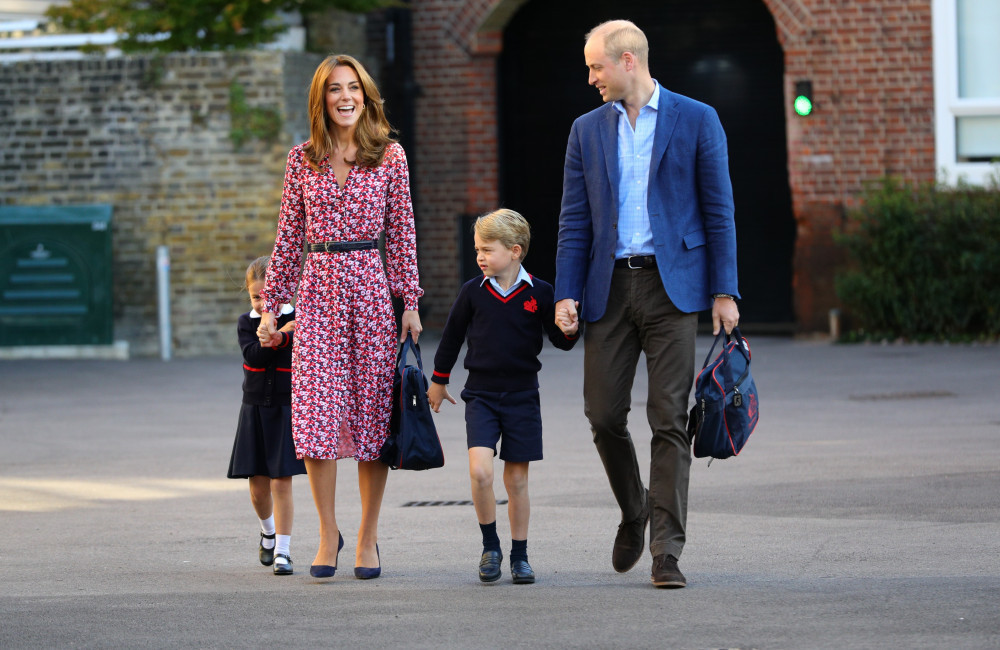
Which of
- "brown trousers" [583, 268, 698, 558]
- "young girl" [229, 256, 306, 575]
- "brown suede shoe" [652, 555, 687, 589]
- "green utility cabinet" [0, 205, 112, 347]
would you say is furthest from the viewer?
"green utility cabinet" [0, 205, 112, 347]

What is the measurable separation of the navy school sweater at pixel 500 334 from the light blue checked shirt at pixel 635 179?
1.27 ft

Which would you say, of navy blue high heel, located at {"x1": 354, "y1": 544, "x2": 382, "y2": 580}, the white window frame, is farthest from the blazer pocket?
the white window frame

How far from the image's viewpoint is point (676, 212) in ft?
18.7

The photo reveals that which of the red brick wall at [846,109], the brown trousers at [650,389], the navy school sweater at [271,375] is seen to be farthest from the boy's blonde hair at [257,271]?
the red brick wall at [846,109]

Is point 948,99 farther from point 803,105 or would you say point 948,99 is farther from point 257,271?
point 257,271

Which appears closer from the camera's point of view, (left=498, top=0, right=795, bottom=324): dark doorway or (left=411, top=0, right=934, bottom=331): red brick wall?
(left=411, top=0, right=934, bottom=331): red brick wall

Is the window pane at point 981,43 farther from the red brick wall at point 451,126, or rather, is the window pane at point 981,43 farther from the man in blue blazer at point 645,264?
the man in blue blazer at point 645,264

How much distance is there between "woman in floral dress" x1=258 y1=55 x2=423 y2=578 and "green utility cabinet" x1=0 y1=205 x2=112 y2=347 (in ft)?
35.9

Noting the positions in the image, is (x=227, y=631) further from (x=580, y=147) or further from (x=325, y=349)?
(x=580, y=147)

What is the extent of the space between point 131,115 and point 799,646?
1330cm

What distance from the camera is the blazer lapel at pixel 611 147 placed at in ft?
18.8

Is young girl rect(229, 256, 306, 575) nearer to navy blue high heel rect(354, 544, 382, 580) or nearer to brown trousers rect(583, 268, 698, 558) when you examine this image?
navy blue high heel rect(354, 544, 382, 580)

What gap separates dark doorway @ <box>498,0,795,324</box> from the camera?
60.8 feet

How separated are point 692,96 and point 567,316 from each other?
1325cm
